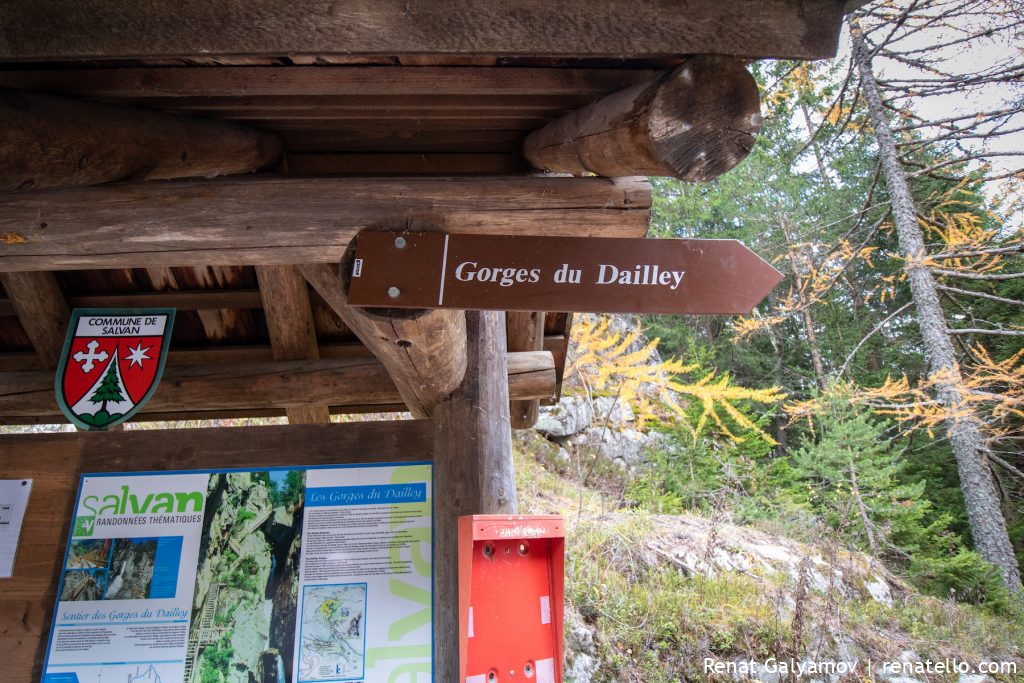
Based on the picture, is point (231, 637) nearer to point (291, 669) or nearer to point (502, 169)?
point (291, 669)

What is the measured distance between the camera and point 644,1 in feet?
4.66

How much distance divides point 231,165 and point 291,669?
1.97 metres

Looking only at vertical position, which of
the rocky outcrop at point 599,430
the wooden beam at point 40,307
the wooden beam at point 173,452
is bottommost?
the wooden beam at point 173,452

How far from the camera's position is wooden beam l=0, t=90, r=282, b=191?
1.43 metres

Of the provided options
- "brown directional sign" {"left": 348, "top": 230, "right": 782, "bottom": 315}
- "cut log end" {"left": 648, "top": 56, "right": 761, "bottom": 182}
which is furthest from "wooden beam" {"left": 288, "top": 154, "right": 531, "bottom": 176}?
"cut log end" {"left": 648, "top": 56, "right": 761, "bottom": 182}

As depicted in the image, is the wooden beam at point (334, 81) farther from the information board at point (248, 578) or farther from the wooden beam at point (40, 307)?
the wooden beam at point (40, 307)

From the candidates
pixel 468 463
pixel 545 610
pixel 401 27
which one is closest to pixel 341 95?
pixel 401 27

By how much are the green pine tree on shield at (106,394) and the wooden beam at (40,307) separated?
74cm

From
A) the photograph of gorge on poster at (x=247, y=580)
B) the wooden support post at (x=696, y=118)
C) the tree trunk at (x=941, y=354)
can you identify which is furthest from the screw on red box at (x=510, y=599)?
the tree trunk at (x=941, y=354)

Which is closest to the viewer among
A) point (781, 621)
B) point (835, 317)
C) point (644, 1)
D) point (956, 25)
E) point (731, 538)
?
point (644, 1)

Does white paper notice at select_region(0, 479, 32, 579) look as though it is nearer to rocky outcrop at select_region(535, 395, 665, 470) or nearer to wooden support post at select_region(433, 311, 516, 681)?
wooden support post at select_region(433, 311, 516, 681)

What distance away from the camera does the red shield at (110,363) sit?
2648 mm

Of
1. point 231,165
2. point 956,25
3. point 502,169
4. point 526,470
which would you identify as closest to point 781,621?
point 526,470

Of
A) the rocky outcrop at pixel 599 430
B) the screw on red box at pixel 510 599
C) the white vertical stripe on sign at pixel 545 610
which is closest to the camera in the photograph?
the screw on red box at pixel 510 599
